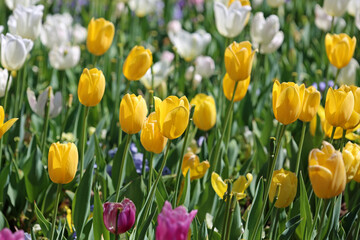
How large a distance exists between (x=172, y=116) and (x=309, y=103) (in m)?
0.45

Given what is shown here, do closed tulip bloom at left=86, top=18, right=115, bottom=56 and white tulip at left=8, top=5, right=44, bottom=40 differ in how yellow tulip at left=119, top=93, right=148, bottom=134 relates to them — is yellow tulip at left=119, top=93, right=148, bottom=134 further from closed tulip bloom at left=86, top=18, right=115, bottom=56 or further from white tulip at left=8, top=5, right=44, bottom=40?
white tulip at left=8, top=5, right=44, bottom=40

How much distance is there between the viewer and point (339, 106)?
5.31 feet

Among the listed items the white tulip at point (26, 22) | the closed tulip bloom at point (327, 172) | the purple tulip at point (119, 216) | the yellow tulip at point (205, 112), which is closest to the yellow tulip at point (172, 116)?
the purple tulip at point (119, 216)

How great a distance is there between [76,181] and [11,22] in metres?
0.83

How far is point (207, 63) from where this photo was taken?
3217mm

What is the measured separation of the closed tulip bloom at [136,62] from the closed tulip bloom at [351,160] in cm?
78

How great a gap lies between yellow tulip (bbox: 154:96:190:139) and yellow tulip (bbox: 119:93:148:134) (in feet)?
0.27

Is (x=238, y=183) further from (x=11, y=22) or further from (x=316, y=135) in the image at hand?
(x=11, y=22)

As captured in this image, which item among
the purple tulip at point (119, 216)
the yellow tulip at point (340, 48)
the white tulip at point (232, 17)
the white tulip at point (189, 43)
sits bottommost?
the purple tulip at point (119, 216)

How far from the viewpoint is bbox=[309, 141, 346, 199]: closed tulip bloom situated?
129cm

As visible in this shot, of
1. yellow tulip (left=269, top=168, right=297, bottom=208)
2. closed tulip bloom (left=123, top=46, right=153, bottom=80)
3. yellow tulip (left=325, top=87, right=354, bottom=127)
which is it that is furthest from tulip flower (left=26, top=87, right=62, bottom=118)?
yellow tulip (left=325, top=87, right=354, bottom=127)

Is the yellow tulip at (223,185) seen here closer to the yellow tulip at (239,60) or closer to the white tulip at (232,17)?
the yellow tulip at (239,60)

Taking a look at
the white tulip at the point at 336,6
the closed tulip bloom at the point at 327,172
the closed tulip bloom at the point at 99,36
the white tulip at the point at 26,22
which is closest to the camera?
the closed tulip bloom at the point at 327,172

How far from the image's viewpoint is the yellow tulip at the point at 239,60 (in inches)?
69.2
